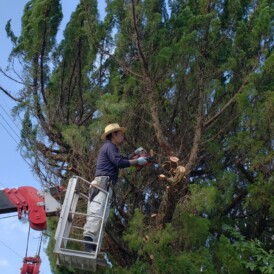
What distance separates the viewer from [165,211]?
24.0 ft

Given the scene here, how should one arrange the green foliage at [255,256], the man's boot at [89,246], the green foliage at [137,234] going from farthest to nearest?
the green foliage at [137,234] < the green foliage at [255,256] < the man's boot at [89,246]

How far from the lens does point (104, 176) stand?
6.35m

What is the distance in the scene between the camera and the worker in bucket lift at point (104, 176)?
592 centimetres

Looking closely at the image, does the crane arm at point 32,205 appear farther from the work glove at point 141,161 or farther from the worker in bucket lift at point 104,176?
the work glove at point 141,161

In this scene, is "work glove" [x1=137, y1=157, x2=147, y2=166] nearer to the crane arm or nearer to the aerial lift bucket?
the aerial lift bucket

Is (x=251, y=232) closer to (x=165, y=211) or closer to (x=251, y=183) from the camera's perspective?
(x=251, y=183)

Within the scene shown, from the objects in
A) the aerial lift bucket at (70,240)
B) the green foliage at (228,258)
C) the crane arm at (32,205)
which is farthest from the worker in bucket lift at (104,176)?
the green foliage at (228,258)

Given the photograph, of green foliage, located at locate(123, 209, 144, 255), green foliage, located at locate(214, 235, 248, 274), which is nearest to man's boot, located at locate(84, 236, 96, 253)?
green foliage, located at locate(123, 209, 144, 255)

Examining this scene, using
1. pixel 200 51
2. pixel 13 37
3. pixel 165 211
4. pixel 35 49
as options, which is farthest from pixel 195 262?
pixel 13 37

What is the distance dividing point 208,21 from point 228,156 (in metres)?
2.06

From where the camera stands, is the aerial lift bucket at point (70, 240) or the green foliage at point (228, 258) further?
the green foliage at point (228, 258)

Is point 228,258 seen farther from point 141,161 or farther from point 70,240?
point 70,240

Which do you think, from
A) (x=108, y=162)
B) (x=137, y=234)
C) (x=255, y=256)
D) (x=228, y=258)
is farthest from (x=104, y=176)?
(x=255, y=256)

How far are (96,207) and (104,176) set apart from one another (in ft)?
1.39
